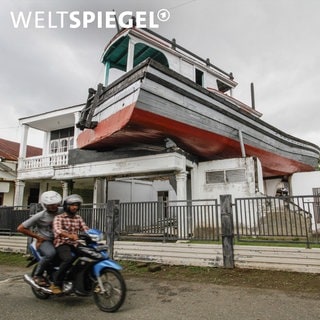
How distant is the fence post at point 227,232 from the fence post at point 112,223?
2.88 metres

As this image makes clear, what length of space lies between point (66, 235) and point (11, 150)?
16812 millimetres

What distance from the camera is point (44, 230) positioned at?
165 inches

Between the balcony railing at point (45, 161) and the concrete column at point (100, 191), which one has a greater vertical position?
the balcony railing at point (45, 161)

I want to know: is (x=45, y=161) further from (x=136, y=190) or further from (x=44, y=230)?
(x=44, y=230)

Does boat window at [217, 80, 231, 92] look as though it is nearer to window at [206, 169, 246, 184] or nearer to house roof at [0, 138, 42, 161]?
window at [206, 169, 246, 184]

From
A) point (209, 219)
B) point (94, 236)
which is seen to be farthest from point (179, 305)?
point (209, 219)

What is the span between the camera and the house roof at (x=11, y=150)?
16.2 m

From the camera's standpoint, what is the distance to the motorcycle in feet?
12.0

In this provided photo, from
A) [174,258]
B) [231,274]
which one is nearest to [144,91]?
[174,258]

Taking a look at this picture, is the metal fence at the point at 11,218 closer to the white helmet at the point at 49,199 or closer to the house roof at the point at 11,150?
the white helmet at the point at 49,199

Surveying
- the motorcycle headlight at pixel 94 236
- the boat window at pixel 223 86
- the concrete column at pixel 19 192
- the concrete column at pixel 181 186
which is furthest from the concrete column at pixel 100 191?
the motorcycle headlight at pixel 94 236

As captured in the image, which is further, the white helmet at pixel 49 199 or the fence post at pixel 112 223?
the fence post at pixel 112 223

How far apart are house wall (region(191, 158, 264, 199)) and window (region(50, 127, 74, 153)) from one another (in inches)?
363

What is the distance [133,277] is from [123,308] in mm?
1996
